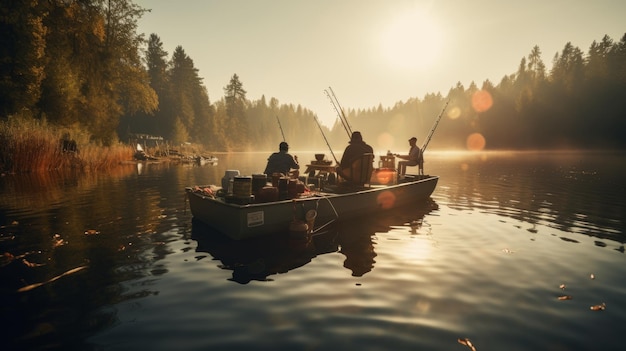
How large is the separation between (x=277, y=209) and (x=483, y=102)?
327 ft

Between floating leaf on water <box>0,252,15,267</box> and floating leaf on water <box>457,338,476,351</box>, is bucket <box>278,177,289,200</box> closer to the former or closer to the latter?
floating leaf on water <box>457,338,476,351</box>

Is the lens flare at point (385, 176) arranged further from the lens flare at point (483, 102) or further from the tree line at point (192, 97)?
the lens flare at point (483, 102)

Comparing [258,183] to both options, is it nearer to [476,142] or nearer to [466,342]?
[466,342]

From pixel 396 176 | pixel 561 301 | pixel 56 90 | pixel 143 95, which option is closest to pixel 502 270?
pixel 561 301

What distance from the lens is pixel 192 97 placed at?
74.1 meters

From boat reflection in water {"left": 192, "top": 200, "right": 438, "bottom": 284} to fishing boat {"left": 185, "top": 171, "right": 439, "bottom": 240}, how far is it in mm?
257

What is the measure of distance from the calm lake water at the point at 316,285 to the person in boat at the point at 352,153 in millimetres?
1654

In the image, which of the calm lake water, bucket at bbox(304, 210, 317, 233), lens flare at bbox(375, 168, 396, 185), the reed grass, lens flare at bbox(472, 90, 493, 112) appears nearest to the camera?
the calm lake water

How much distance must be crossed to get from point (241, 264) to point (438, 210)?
890 centimetres

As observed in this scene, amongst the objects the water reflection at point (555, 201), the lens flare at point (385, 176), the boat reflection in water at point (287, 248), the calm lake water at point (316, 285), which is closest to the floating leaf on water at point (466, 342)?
the calm lake water at point (316, 285)

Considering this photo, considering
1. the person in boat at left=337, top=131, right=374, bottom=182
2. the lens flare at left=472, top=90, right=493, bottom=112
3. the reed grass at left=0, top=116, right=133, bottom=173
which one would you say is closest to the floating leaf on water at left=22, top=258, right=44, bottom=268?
the person in boat at left=337, top=131, right=374, bottom=182

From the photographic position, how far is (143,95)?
124 feet

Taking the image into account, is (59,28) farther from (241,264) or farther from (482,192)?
(482,192)

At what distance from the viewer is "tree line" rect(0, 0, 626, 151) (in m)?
23.1
